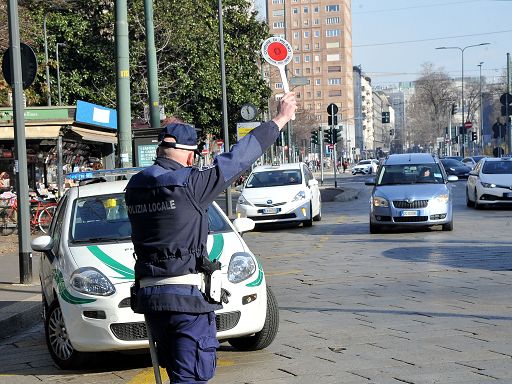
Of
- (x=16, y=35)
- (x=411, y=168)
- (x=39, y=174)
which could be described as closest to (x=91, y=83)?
(x=39, y=174)

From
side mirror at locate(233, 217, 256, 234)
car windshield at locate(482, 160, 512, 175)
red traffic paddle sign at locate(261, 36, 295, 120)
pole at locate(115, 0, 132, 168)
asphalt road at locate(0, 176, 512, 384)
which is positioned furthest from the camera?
car windshield at locate(482, 160, 512, 175)

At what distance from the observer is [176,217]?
450 cm

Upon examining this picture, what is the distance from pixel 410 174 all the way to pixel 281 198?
3.31m

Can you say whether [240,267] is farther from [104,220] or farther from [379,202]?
[379,202]

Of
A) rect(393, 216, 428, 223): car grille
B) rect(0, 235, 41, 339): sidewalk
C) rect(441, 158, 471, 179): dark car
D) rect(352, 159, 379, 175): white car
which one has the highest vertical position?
rect(393, 216, 428, 223): car grille

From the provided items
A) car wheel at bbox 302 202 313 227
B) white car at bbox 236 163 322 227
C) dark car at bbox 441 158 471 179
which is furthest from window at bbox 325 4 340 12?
car wheel at bbox 302 202 313 227

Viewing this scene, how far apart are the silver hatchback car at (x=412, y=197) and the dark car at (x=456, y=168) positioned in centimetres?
3070

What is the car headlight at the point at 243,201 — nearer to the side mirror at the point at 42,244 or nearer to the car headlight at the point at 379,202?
the car headlight at the point at 379,202

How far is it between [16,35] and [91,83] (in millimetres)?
25685

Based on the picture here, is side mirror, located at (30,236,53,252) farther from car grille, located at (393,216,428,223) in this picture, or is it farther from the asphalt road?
car grille, located at (393,216,428,223)

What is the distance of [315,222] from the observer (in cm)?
2388

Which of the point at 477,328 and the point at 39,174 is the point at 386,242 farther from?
the point at 39,174

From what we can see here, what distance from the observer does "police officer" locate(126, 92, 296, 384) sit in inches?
174

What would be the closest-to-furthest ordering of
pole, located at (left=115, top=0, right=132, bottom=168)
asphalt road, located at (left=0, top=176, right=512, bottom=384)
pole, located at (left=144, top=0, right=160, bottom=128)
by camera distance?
asphalt road, located at (left=0, top=176, right=512, bottom=384), pole, located at (left=115, top=0, right=132, bottom=168), pole, located at (left=144, top=0, right=160, bottom=128)
